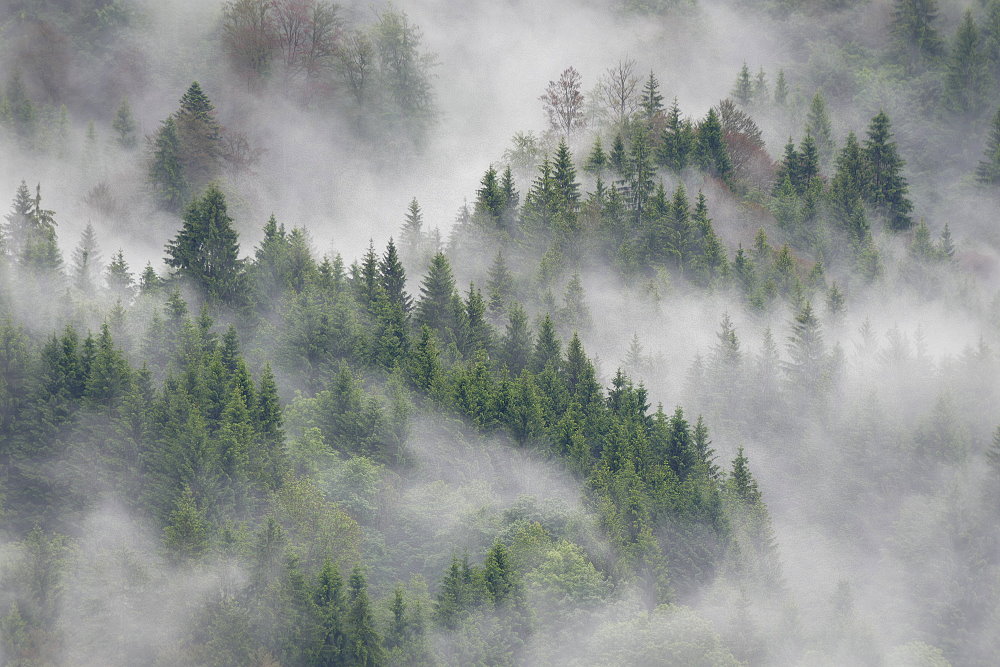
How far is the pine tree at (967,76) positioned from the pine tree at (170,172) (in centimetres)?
9180

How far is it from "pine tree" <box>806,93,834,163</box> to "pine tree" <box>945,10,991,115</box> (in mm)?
20668

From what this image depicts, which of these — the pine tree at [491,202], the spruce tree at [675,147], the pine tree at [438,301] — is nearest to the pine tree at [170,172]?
the pine tree at [491,202]

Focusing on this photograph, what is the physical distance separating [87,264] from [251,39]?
48476 mm

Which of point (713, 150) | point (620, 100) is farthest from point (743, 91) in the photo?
point (713, 150)

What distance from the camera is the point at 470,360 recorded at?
112 metres

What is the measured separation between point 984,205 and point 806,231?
37.0 metres

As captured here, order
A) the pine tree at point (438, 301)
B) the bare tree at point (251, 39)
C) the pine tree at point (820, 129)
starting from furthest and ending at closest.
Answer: the pine tree at point (820, 129)
the bare tree at point (251, 39)
the pine tree at point (438, 301)

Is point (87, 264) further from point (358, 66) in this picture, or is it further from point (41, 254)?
A: point (358, 66)

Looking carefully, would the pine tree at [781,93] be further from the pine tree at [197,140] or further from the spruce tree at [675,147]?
the pine tree at [197,140]

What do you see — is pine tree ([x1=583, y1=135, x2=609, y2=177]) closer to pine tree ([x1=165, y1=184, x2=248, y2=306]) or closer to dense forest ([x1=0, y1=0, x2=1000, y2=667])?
dense forest ([x1=0, y1=0, x2=1000, y2=667])

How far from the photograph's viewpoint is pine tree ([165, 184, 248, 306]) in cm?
11412

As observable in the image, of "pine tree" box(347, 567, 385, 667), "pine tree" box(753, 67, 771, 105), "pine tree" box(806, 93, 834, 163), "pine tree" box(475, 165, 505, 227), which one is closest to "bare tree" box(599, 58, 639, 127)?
"pine tree" box(475, 165, 505, 227)

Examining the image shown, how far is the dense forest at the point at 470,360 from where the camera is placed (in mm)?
87000

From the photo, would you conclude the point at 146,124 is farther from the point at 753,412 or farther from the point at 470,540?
the point at 470,540
